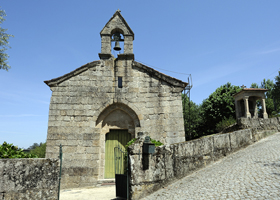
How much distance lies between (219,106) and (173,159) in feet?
78.7

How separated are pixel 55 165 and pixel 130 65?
6.12 meters

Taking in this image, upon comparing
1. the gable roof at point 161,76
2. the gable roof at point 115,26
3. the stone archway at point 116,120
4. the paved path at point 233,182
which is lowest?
the paved path at point 233,182

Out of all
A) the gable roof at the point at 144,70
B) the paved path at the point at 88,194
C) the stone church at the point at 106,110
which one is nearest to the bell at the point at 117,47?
the stone church at the point at 106,110

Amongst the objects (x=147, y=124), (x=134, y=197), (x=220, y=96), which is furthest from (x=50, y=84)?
(x=220, y=96)

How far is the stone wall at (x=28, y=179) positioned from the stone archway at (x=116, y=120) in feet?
14.3

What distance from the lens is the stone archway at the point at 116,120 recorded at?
8859 mm

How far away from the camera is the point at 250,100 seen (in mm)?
21547

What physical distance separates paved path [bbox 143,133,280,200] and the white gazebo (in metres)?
14.1

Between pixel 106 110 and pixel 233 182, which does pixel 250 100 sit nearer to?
pixel 106 110

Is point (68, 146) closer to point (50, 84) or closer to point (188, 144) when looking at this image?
point (50, 84)

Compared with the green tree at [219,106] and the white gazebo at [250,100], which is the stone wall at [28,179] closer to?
the white gazebo at [250,100]

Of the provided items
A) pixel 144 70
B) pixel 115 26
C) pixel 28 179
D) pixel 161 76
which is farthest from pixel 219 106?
pixel 28 179

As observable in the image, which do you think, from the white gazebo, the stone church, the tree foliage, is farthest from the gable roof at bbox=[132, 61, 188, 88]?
the white gazebo

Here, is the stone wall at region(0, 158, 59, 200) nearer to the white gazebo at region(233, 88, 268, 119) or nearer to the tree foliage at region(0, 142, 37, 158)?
the tree foliage at region(0, 142, 37, 158)
